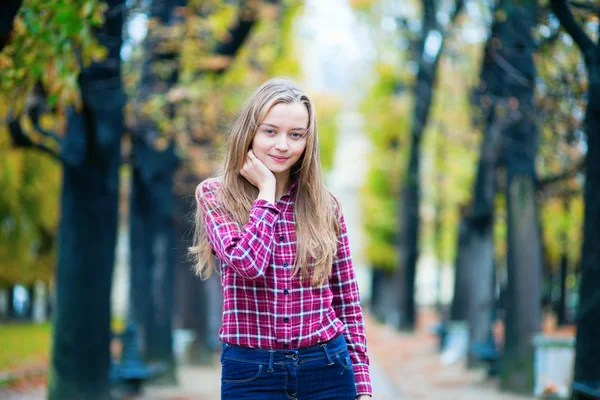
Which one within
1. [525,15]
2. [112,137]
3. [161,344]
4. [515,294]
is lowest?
[161,344]

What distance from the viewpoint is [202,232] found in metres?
3.43

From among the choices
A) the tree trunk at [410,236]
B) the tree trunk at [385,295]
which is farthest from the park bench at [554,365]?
the tree trunk at [385,295]

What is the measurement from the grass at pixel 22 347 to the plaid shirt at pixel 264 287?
47.1 ft

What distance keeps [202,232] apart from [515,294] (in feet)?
34.6

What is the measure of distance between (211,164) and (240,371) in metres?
13.8

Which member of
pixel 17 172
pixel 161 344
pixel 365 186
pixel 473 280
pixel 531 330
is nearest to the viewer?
pixel 531 330

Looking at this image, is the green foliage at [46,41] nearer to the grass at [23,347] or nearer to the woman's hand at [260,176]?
the woman's hand at [260,176]

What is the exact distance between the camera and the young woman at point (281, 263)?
307 cm

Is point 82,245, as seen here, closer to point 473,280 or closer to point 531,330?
point 531,330

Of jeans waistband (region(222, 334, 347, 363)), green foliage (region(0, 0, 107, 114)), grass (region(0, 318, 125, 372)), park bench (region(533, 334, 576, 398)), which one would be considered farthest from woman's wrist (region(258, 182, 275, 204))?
grass (region(0, 318, 125, 372))

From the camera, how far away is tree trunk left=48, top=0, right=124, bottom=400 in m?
9.20

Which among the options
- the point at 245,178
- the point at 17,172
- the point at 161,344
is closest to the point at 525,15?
the point at 245,178

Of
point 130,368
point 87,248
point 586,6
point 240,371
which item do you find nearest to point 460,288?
point 130,368

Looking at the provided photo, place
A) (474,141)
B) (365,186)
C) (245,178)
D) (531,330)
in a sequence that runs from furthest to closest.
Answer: (365,186)
(474,141)
(531,330)
(245,178)
